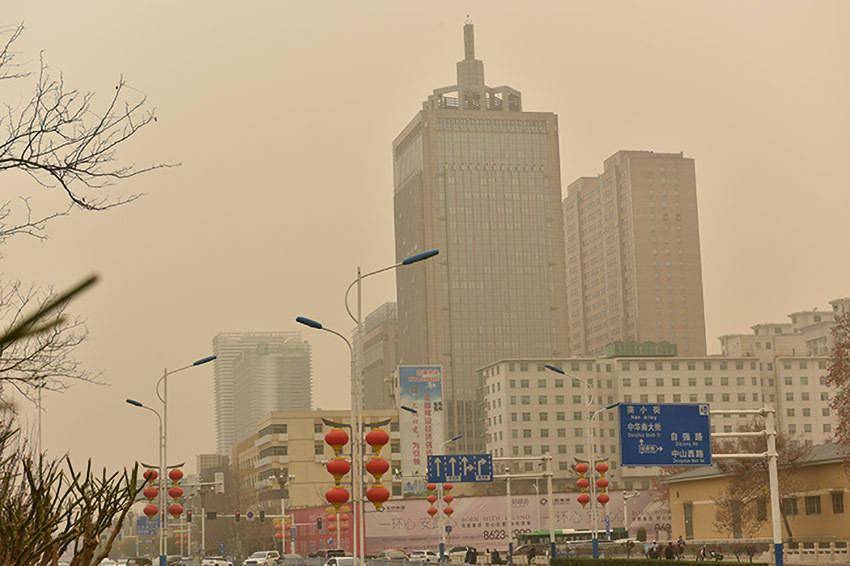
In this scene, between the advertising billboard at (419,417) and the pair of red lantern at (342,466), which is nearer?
the pair of red lantern at (342,466)

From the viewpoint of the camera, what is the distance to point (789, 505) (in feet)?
216

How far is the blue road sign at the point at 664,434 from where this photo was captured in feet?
123

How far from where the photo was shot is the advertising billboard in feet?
406

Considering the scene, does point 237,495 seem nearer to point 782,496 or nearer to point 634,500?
point 634,500

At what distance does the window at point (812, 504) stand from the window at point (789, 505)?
4.39ft

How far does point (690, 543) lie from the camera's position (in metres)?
72.7

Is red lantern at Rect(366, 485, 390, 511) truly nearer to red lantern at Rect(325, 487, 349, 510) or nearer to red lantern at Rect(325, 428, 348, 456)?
red lantern at Rect(325, 487, 349, 510)

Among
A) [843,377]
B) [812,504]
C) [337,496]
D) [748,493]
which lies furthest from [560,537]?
[337,496]

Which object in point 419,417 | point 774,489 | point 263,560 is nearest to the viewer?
point 774,489

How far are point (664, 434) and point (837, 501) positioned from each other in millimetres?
27152

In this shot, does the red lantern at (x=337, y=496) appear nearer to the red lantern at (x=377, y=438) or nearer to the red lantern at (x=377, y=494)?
the red lantern at (x=377, y=494)

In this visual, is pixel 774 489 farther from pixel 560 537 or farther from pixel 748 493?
pixel 560 537

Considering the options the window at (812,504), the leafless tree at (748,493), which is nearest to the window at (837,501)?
the window at (812,504)

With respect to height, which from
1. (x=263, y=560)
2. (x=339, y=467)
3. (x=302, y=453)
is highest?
(x=302, y=453)
